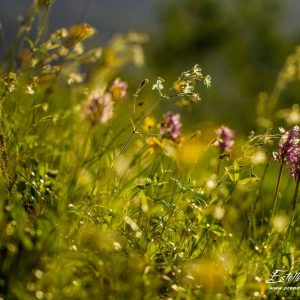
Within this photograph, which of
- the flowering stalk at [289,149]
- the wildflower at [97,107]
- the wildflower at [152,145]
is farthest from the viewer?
the wildflower at [152,145]

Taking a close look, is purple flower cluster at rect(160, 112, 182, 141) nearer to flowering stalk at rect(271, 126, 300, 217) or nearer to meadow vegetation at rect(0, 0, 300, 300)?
meadow vegetation at rect(0, 0, 300, 300)

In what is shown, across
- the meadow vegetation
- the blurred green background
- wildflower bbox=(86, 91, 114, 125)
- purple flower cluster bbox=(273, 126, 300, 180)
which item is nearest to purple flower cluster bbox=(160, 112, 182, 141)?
the meadow vegetation

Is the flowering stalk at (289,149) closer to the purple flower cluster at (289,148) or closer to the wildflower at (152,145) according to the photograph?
the purple flower cluster at (289,148)

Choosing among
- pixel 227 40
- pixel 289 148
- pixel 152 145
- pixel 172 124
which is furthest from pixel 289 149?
pixel 227 40

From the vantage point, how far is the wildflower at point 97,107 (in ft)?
9.13

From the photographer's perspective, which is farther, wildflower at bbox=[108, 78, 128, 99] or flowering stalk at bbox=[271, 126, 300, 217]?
wildflower at bbox=[108, 78, 128, 99]

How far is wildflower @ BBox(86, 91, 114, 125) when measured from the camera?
2783 millimetres

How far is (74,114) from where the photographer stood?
148 inches

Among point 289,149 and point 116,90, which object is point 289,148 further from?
point 116,90

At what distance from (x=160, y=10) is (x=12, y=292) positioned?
3884cm

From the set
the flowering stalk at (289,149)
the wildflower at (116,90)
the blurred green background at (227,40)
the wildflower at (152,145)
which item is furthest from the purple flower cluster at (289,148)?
the blurred green background at (227,40)

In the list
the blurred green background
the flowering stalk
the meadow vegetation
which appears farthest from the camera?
the blurred green background

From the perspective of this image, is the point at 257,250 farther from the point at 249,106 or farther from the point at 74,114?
the point at 249,106

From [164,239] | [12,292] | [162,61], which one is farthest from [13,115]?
[162,61]
